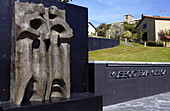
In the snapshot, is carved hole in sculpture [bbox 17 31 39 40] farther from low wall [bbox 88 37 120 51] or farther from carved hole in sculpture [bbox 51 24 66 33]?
low wall [bbox 88 37 120 51]

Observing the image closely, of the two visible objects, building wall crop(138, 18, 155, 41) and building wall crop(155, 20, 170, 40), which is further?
building wall crop(138, 18, 155, 41)

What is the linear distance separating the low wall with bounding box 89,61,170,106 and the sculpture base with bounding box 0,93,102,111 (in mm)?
1431

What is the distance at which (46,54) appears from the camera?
20.1 feet

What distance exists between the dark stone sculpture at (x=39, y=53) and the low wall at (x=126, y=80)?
1.95m

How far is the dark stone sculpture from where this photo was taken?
5.35 meters

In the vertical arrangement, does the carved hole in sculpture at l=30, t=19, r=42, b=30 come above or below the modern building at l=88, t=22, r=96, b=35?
below

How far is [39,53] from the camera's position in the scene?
579 centimetres

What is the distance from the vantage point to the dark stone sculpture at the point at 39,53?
5.35 meters

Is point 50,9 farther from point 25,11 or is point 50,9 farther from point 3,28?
point 3,28

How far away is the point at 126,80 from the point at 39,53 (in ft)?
16.4

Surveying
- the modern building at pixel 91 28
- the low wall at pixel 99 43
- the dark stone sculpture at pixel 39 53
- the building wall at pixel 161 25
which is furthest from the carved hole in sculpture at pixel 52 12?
the modern building at pixel 91 28

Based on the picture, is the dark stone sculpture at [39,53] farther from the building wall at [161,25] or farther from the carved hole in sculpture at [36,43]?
the building wall at [161,25]

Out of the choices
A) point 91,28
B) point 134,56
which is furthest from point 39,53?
point 91,28

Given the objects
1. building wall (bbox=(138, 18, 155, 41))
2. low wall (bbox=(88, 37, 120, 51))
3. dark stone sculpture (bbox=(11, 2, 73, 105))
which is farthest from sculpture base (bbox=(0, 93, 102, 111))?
building wall (bbox=(138, 18, 155, 41))
